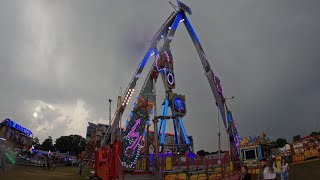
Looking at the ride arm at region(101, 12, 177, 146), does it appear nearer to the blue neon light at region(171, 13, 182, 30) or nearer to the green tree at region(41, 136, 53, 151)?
the blue neon light at region(171, 13, 182, 30)

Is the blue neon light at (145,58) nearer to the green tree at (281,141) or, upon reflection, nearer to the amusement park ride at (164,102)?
the amusement park ride at (164,102)

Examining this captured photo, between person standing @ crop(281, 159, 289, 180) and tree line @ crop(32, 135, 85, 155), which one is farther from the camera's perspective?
tree line @ crop(32, 135, 85, 155)

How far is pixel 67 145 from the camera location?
130125 millimetres

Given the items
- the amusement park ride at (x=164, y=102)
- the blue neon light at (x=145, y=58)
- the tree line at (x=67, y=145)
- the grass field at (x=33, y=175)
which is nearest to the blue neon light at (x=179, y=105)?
the amusement park ride at (x=164, y=102)

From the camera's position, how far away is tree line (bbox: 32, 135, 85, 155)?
12812 centimetres

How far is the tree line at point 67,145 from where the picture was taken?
12812 cm

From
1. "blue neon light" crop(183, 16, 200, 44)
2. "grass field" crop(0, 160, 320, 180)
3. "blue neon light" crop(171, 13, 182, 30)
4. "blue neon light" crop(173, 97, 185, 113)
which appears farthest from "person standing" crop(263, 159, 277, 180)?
"blue neon light" crop(183, 16, 200, 44)

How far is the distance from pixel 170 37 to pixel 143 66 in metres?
5.06

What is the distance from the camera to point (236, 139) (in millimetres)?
42062

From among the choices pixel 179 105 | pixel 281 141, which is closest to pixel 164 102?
pixel 179 105

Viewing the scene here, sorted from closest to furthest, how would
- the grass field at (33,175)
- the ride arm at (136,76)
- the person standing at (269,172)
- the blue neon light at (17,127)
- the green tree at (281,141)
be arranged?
the person standing at (269,172)
the grass field at (33,175)
the ride arm at (136,76)
the blue neon light at (17,127)
the green tree at (281,141)

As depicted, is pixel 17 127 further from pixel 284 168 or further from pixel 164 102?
pixel 284 168

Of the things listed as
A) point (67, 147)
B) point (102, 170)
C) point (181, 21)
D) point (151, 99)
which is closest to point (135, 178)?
point (102, 170)

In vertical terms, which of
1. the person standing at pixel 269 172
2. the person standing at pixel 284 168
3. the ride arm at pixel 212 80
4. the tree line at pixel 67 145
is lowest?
the person standing at pixel 284 168
